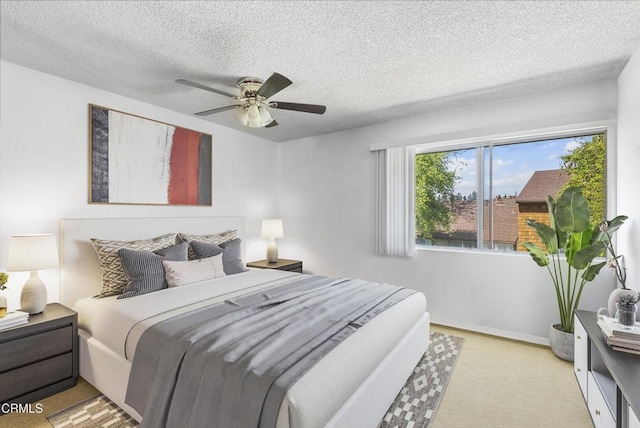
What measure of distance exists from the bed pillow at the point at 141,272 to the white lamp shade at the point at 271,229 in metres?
1.81

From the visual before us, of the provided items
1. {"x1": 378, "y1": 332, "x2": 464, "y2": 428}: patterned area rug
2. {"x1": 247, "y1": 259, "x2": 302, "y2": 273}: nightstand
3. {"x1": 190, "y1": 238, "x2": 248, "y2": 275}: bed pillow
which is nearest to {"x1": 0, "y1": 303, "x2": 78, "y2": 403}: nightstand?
{"x1": 190, "y1": 238, "x2": 248, "y2": 275}: bed pillow

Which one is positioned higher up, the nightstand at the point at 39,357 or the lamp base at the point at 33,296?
the lamp base at the point at 33,296

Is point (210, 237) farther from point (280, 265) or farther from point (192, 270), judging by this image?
point (280, 265)

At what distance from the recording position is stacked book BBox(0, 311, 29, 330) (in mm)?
2033

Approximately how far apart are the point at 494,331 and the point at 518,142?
6.78 feet

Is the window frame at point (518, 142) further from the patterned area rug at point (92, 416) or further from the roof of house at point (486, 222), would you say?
the patterned area rug at point (92, 416)

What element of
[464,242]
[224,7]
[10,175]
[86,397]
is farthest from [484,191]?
[10,175]

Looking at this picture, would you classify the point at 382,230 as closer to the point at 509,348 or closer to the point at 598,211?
the point at 509,348

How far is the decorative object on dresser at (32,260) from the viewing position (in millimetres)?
2176

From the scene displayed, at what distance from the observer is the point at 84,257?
2764 millimetres

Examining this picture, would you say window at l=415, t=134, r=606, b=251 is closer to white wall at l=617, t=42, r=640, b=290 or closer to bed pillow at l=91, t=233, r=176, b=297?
white wall at l=617, t=42, r=640, b=290

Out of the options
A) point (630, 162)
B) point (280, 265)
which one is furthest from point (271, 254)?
point (630, 162)

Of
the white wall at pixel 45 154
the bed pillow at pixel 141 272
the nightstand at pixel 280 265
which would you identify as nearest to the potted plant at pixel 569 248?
the nightstand at pixel 280 265

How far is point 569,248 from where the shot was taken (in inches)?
109
